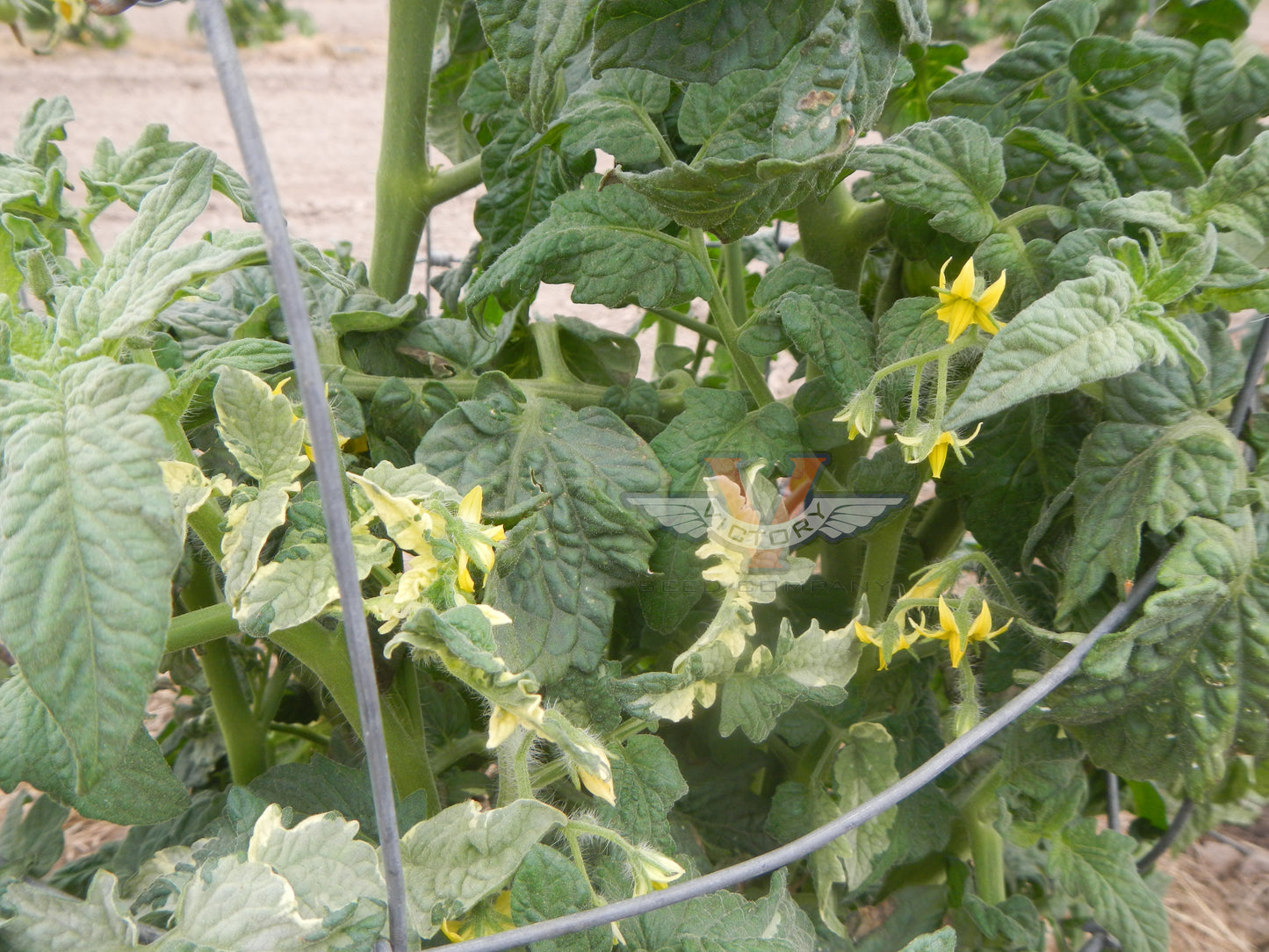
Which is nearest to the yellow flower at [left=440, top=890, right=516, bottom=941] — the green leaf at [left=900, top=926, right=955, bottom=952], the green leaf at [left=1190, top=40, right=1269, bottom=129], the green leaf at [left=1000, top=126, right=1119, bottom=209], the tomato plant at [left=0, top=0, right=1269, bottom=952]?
the tomato plant at [left=0, top=0, right=1269, bottom=952]

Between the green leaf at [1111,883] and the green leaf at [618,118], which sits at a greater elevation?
the green leaf at [618,118]

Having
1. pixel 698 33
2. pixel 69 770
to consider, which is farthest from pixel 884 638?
pixel 69 770

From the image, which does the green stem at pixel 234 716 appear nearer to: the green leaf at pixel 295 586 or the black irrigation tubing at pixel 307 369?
the green leaf at pixel 295 586

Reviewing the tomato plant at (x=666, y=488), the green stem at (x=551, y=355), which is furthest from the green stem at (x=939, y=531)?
the green stem at (x=551, y=355)

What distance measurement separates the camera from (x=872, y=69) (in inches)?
20.1

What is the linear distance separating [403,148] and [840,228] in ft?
1.17

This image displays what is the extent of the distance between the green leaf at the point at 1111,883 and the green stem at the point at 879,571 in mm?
253

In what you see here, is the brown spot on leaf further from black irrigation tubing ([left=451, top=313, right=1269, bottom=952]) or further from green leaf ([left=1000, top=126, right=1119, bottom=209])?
black irrigation tubing ([left=451, top=313, right=1269, bottom=952])

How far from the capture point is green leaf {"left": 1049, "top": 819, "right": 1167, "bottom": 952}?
0.77 meters

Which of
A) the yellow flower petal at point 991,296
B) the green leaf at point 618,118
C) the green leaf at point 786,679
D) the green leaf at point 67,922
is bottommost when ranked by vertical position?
the green leaf at point 67,922

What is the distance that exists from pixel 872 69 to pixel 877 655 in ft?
1.42

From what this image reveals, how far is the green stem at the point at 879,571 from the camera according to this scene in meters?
0.74

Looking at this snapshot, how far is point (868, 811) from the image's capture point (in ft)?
1.66

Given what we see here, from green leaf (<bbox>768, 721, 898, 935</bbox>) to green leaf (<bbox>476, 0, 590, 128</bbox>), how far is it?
490 millimetres
